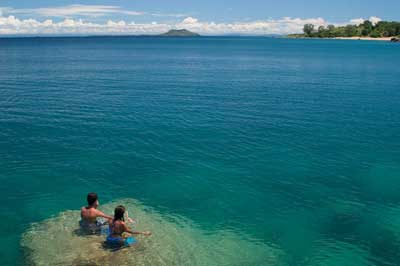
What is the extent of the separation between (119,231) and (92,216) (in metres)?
2.23

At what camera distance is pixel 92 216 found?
23047mm

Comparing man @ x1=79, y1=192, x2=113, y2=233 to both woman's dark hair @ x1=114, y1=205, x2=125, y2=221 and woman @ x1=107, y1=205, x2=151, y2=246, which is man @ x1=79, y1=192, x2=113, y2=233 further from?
woman's dark hair @ x1=114, y1=205, x2=125, y2=221

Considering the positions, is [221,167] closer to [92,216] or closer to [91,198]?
[92,216]

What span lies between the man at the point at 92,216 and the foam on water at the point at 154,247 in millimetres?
618

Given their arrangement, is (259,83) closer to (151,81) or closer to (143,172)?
(151,81)

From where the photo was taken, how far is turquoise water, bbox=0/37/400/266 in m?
24.8

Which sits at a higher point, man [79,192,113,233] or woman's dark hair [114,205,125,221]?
woman's dark hair [114,205,125,221]

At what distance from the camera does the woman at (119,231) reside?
2164 centimetres

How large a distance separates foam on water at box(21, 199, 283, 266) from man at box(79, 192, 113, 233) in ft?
2.03

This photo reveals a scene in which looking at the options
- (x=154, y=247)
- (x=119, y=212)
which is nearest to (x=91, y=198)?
(x=119, y=212)

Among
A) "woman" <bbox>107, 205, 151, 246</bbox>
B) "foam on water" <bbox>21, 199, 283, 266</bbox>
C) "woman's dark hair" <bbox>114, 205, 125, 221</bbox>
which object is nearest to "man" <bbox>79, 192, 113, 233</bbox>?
"foam on water" <bbox>21, 199, 283, 266</bbox>

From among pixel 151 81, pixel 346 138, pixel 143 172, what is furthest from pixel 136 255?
pixel 151 81

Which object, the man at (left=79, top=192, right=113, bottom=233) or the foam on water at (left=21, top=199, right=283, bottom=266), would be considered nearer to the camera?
the foam on water at (left=21, top=199, right=283, bottom=266)

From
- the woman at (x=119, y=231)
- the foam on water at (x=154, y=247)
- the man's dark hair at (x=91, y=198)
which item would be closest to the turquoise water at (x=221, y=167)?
the foam on water at (x=154, y=247)
